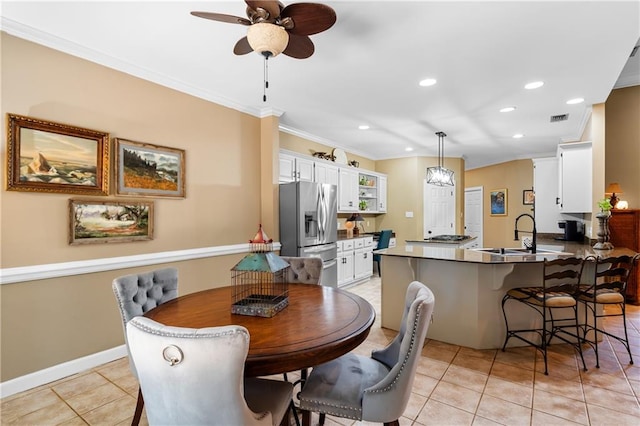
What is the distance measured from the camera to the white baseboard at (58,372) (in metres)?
2.31

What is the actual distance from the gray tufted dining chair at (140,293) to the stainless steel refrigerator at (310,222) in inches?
82.8

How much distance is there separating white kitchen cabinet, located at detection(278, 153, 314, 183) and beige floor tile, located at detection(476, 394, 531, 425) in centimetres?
340

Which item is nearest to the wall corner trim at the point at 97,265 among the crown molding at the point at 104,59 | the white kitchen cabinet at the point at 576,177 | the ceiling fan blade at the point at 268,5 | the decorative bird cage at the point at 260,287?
the decorative bird cage at the point at 260,287

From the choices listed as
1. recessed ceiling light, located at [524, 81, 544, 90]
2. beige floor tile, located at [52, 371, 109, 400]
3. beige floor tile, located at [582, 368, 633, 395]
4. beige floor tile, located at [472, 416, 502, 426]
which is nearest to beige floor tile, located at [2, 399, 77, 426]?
beige floor tile, located at [52, 371, 109, 400]

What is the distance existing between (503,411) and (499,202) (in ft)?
23.7

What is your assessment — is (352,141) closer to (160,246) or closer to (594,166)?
(594,166)

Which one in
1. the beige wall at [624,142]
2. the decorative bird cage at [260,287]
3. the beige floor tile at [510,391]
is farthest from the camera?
the beige wall at [624,142]

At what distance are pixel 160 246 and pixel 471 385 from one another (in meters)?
3.03

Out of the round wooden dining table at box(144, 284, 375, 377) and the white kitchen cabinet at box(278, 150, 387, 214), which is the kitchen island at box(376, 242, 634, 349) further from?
the white kitchen cabinet at box(278, 150, 387, 214)

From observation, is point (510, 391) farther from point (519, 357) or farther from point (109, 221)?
point (109, 221)

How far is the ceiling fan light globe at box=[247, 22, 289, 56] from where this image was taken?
5.82 feet

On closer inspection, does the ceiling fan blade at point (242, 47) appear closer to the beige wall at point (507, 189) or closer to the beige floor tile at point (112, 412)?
the beige floor tile at point (112, 412)

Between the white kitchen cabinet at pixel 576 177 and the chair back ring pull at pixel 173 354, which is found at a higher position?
the white kitchen cabinet at pixel 576 177

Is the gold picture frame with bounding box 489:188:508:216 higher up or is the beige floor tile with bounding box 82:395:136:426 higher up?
the gold picture frame with bounding box 489:188:508:216
